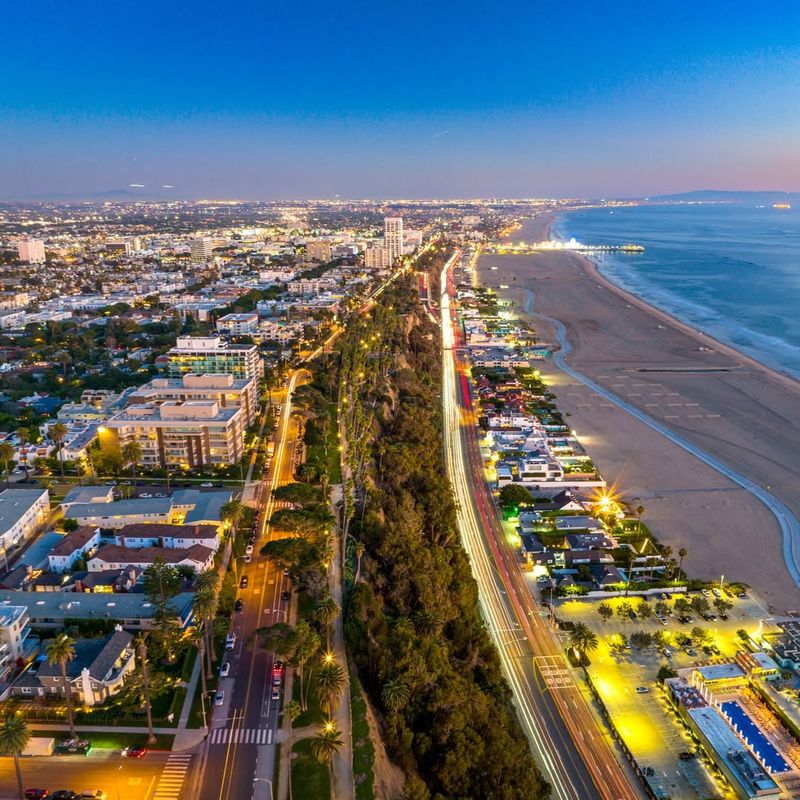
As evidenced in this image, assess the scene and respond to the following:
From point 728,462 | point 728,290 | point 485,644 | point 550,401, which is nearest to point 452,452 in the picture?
point 550,401

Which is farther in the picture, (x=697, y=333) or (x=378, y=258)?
(x=378, y=258)

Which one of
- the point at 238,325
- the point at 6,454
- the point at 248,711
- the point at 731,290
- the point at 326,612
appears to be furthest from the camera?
the point at 731,290

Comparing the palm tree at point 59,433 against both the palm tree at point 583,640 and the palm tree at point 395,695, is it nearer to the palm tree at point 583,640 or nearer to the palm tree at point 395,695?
the palm tree at point 395,695

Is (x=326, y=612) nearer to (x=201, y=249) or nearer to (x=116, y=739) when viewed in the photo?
(x=116, y=739)

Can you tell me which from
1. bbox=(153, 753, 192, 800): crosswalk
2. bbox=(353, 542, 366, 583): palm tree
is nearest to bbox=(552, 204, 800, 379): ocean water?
bbox=(353, 542, 366, 583): palm tree

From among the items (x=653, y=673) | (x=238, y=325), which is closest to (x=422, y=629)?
(x=653, y=673)
